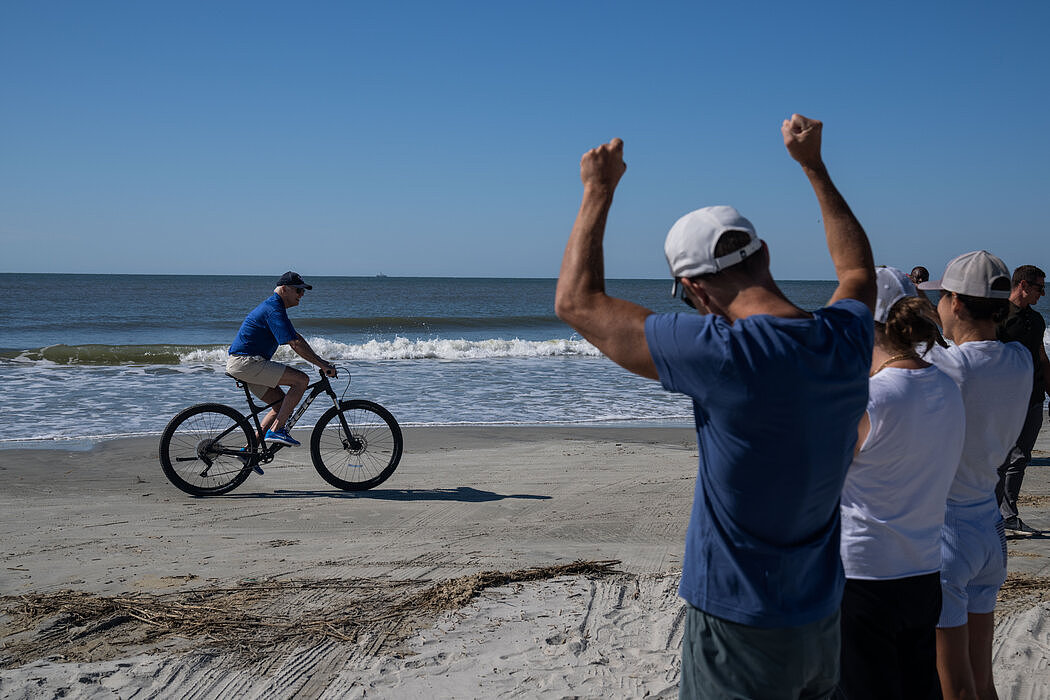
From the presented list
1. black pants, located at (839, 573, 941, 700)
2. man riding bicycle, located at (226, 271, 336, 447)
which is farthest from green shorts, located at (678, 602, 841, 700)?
man riding bicycle, located at (226, 271, 336, 447)

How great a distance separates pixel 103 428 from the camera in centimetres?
1082

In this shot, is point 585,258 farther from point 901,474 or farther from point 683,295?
point 901,474

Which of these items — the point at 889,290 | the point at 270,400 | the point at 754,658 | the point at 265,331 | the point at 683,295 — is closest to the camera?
the point at 754,658

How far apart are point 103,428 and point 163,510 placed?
15.2 feet

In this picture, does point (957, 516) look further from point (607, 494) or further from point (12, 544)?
point (12, 544)

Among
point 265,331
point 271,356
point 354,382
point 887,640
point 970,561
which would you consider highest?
point 265,331

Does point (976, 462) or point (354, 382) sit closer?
A: point (976, 462)

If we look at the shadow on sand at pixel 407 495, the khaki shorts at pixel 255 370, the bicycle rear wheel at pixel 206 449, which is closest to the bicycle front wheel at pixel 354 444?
the shadow on sand at pixel 407 495

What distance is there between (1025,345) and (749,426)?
4955 millimetres

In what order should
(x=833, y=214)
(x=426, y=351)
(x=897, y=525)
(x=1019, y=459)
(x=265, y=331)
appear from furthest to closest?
(x=426, y=351), (x=265, y=331), (x=1019, y=459), (x=897, y=525), (x=833, y=214)

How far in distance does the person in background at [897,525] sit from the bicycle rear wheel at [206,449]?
6.27 m

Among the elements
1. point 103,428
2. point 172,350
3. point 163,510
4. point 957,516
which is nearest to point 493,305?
point 172,350

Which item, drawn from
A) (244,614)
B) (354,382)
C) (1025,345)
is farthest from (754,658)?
(354,382)

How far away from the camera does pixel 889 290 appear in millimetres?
2654
